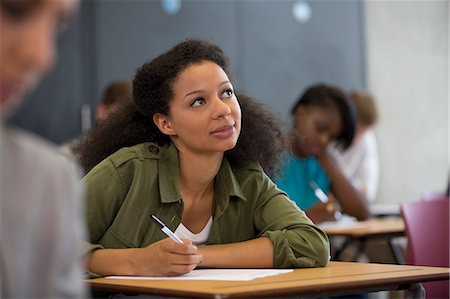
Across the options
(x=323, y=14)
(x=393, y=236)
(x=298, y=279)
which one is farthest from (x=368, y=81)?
(x=298, y=279)

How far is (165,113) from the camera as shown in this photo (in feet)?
8.13

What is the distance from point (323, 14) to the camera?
21.8 ft

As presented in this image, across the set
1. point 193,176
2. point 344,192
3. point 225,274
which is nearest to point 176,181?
point 193,176

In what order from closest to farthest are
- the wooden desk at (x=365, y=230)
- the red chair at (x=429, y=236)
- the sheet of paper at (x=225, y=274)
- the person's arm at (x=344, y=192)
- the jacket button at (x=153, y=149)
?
the sheet of paper at (x=225, y=274) < the jacket button at (x=153, y=149) < the red chair at (x=429, y=236) < the wooden desk at (x=365, y=230) < the person's arm at (x=344, y=192)

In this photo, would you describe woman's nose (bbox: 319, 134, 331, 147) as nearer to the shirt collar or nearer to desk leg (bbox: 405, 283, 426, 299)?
the shirt collar

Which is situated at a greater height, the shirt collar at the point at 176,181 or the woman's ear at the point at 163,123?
the woman's ear at the point at 163,123

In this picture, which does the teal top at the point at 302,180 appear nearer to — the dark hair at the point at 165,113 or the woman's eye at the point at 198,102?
the dark hair at the point at 165,113

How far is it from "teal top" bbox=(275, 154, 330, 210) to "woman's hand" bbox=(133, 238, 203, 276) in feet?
6.50

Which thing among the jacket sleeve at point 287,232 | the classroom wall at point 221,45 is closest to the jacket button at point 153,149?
the jacket sleeve at point 287,232

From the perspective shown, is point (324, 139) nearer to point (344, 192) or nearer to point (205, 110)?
point (344, 192)

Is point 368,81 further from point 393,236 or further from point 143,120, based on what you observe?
point 143,120

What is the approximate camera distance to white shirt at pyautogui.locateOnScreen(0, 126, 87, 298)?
3.26ft

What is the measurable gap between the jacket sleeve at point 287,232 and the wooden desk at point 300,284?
61 millimetres

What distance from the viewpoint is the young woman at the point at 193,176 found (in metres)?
2.24
